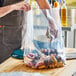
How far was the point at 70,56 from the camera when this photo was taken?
124 centimetres

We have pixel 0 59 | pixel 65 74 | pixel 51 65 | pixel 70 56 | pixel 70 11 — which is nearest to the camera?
pixel 65 74

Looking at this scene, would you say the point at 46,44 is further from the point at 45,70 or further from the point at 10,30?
the point at 10,30

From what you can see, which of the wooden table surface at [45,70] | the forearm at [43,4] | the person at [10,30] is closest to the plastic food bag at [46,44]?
the wooden table surface at [45,70]

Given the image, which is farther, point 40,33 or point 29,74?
point 40,33

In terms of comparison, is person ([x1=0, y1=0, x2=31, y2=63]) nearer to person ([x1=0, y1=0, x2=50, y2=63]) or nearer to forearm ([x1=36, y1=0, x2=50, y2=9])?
person ([x1=0, y1=0, x2=50, y2=63])

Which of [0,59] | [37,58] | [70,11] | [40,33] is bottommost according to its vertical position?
[0,59]

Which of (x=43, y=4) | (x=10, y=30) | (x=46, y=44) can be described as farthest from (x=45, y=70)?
(x=10, y=30)

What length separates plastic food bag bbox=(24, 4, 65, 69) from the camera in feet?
3.30

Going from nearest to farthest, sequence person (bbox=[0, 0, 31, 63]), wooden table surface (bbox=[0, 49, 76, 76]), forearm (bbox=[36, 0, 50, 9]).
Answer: wooden table surface (bbox=[0, 49, 76, 76])
forearm (bbox=[36, 0, 50, 9])
person (bbox=[0, 0, 31, 63])

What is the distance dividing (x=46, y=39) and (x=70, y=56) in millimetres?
278

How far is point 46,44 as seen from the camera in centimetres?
101

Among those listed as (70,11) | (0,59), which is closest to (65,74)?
(0,59)

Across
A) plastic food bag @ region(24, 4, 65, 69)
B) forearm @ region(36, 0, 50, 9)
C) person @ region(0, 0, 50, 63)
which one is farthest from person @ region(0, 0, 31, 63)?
plastic food bag @ region(24, 4, 65, 69)

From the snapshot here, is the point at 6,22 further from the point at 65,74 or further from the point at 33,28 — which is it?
the point at 65,74
